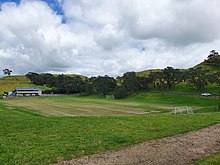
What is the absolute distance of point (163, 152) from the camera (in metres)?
11.4

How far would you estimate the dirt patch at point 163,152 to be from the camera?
1002 cm

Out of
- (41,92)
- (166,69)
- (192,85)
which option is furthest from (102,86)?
(41,92)

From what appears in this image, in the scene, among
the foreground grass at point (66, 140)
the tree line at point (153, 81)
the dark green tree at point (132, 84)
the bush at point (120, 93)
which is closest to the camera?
the foreground grass at point (66, 140)

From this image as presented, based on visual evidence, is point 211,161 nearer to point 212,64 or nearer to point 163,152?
point 163,152

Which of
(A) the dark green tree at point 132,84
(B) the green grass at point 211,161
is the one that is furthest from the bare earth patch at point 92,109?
(A) the dark green tree at point 132,84

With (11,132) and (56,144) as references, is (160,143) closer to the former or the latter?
(56,144)

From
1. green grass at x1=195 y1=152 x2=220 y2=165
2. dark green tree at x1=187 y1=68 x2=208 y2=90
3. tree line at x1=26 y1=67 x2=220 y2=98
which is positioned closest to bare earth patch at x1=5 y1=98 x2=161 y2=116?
green grass at x1=195 y1=152 x2=220 y2=165

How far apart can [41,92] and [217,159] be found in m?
187

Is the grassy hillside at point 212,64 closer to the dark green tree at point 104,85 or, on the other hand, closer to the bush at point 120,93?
the dark green tree at point 104,85

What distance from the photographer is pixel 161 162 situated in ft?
32.8

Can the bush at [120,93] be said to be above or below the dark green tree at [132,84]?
below

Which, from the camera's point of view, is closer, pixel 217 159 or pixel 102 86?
pixel 217 159

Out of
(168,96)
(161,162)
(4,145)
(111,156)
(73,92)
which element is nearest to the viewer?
(161,162)

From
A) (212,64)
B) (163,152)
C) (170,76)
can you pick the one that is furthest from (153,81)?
(163,152)
